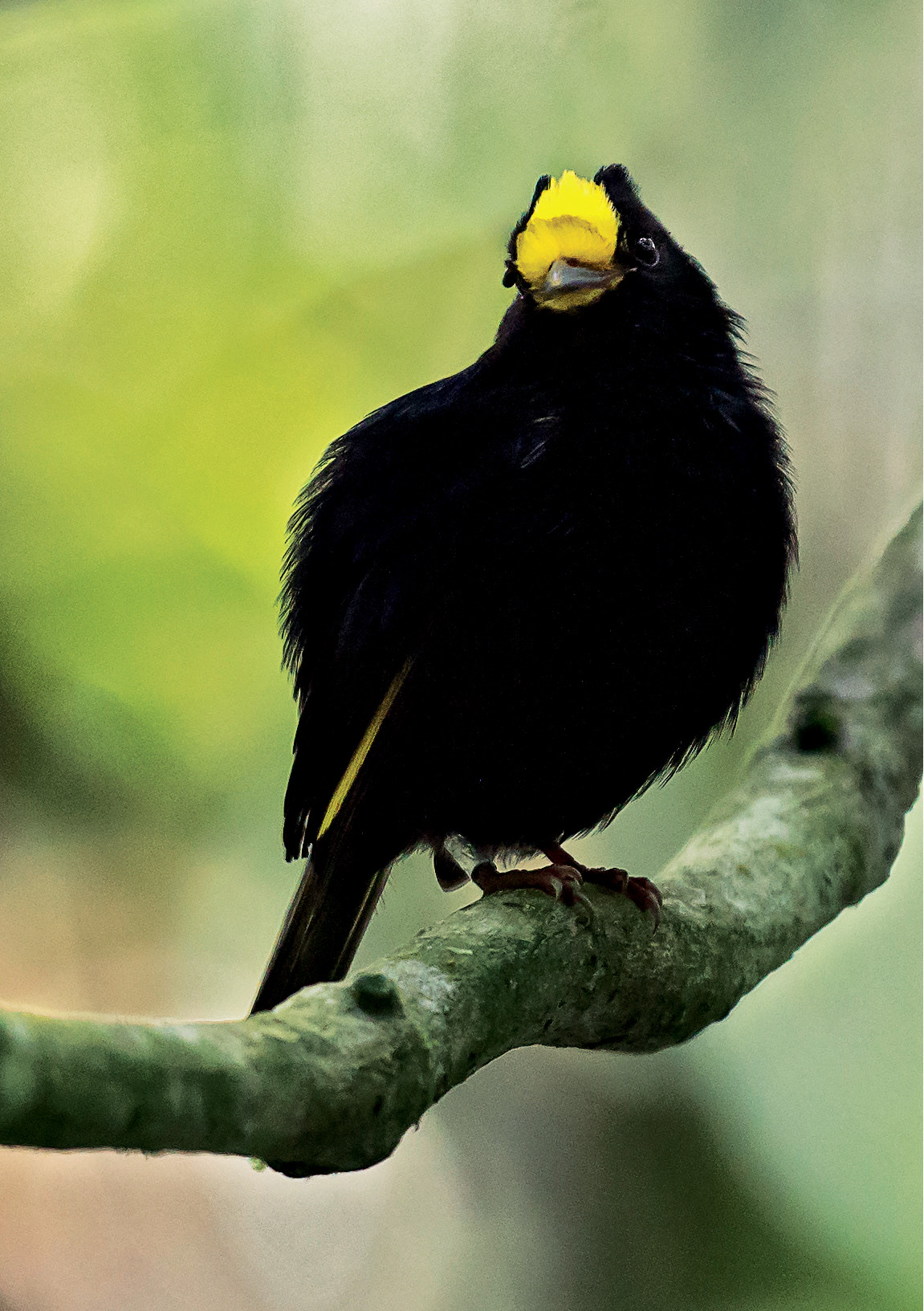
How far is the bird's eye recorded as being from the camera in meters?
1.17

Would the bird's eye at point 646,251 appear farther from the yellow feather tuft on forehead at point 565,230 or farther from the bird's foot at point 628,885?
the bird's foot at point 628,885

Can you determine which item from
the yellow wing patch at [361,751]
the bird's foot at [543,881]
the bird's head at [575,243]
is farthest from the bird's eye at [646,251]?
the bird's foot at [543,881]

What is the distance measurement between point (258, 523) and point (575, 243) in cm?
40

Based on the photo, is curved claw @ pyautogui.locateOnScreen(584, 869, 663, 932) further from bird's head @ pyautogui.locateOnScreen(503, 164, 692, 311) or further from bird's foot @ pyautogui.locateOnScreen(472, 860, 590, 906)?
bird's head @ pyautogui.locateOnScreen(503, 164, 692, 311)

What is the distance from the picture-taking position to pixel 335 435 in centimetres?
122

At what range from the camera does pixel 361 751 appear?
1.13 m

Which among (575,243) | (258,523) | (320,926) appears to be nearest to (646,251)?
(575,243)

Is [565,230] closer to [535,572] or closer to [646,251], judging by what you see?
[646,251]

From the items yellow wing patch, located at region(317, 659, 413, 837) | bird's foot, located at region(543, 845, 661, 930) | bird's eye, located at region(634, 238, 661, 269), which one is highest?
bird's eye, located at region(634, 238, 661, 269)

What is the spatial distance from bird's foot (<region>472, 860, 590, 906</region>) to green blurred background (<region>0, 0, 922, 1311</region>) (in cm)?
11

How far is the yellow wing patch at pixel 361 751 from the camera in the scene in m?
1.13

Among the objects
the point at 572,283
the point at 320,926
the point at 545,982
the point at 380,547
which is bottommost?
the point at 320,926

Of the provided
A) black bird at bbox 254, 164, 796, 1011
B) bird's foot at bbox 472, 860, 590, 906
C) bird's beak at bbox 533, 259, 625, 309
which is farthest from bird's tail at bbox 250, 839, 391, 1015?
bird's beak at bbox 533, 259, 625, 309

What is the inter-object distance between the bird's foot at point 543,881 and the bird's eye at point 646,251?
1.92ft
